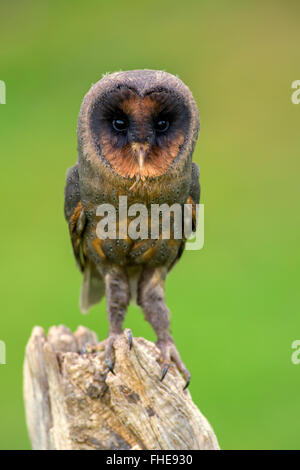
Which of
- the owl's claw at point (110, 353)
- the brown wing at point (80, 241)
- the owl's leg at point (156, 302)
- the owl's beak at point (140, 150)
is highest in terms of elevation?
the owl's beak at point (140, 150)

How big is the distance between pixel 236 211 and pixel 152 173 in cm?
544

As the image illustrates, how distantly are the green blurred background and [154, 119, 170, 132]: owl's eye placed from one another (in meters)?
3.28

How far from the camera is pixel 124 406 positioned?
151 inches

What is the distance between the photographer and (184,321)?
773cm

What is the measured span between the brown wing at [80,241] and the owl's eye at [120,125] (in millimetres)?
602

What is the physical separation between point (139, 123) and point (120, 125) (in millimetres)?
127

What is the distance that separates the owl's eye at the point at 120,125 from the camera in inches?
151

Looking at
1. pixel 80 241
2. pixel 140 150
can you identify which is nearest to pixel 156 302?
pixel 80 241

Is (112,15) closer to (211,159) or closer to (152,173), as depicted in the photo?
(211,159)

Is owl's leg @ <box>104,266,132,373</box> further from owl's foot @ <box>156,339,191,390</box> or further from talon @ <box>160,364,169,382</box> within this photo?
talon @ <box>160,364,169,382</box>

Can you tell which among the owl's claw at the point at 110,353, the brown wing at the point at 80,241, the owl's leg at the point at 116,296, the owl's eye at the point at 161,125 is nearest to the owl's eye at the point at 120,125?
the owl's eye at the point at 161,125

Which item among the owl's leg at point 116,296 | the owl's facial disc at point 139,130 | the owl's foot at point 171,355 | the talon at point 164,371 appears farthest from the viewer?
the owl's leg at point 116,296

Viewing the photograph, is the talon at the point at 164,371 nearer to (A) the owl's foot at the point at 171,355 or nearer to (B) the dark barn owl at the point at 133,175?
(B) the dark barn owl at the point at 133,175
